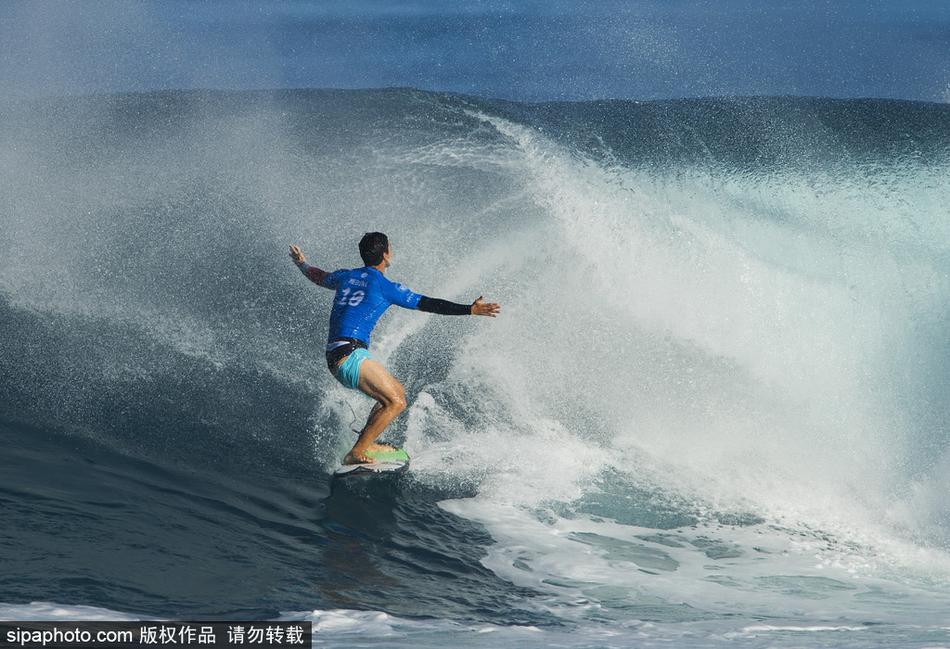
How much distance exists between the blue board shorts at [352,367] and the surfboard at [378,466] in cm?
63

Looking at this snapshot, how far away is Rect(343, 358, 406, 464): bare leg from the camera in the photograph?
7.42m

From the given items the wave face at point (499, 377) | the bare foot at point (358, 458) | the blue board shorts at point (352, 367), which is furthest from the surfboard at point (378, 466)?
the blue board shorts at point (352, 367)

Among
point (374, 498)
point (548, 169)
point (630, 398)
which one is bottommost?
point (374, 498)

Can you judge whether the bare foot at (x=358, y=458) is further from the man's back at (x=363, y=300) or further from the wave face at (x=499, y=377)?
the man's back at (x=363, y=300)

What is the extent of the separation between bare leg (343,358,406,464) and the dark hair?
0.78m

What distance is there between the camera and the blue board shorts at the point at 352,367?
741cm

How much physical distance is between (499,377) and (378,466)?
2175mm

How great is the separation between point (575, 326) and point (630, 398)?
97 cm

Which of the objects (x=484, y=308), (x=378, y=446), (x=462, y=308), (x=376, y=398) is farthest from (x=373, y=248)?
(x=378, y=446)

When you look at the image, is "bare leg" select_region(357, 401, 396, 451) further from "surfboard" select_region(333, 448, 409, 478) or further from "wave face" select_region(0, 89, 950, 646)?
"wave face" select_region(0, 89, 950, 646)

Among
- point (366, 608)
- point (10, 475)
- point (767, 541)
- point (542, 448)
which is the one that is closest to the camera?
point (366, 608)

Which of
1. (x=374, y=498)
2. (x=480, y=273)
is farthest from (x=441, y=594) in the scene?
(x=480, y=273)

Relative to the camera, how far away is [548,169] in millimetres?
10625

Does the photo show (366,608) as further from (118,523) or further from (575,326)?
(575,326)
